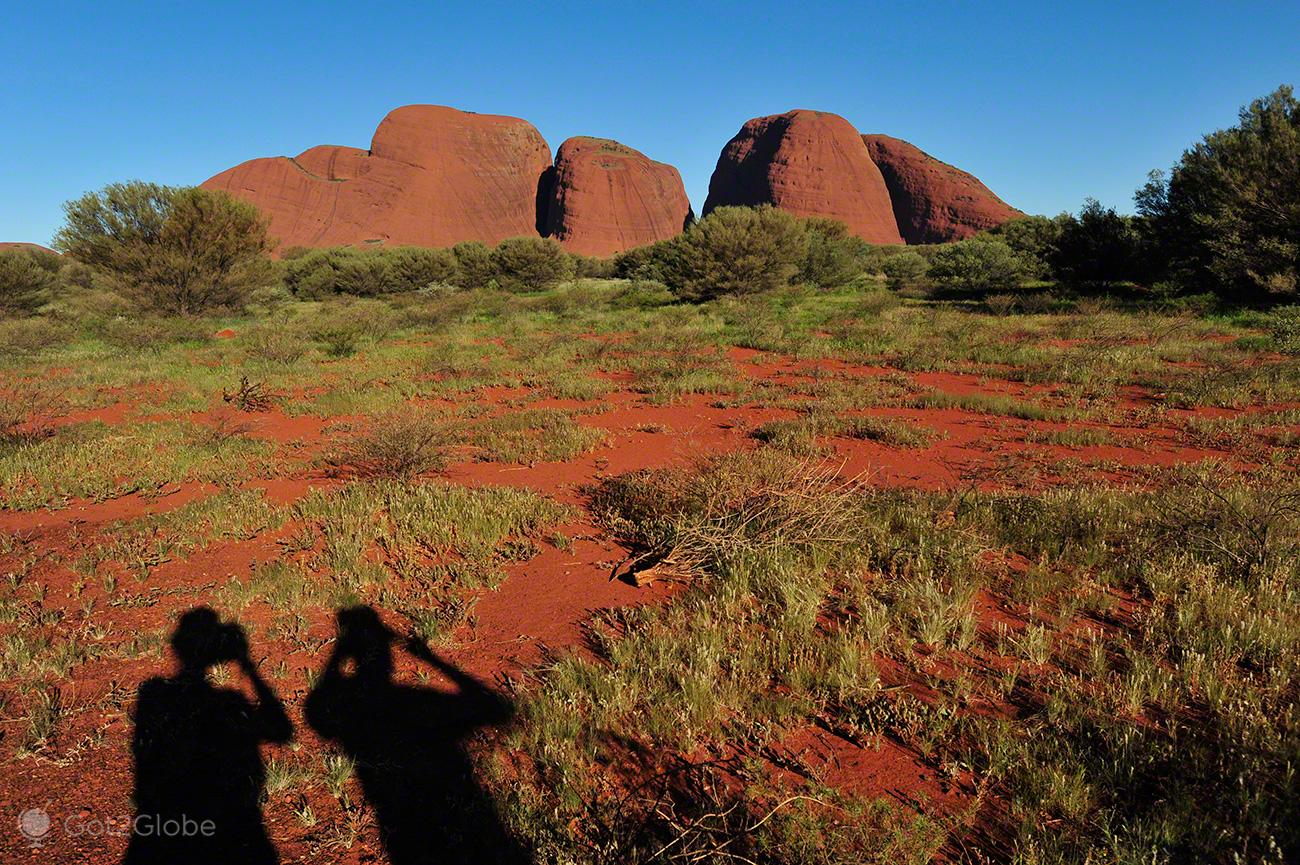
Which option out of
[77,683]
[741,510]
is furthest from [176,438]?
[741,510]

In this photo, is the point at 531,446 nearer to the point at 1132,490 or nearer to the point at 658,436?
the point at 658,436

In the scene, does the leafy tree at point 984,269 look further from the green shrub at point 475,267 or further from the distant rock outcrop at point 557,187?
the distant rock outcrop at point 557,187

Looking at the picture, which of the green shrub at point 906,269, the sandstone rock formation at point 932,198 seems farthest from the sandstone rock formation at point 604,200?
the green shrub at point 906,269

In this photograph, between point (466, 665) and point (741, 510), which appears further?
point (741, 510)

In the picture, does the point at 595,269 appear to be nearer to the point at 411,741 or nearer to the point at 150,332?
the point at 150,332

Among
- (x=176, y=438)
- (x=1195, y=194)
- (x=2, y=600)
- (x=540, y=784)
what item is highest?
(x=1195, y=194)

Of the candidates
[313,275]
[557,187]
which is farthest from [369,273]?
[557,187]

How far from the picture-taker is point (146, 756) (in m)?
2.50

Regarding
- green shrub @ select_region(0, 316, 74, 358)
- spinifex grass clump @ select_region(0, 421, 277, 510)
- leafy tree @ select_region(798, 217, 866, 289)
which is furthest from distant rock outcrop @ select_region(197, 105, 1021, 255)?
spinifex grass clump @ select_region(0, 421, 277, 510)

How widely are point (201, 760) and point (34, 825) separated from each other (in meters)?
0.49

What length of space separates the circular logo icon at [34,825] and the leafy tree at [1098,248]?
28.2m

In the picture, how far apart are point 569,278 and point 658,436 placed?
120 feet

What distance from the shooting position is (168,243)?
22875 mm

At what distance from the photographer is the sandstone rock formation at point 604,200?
82688 mm
